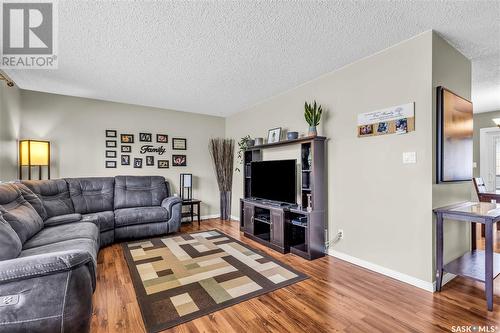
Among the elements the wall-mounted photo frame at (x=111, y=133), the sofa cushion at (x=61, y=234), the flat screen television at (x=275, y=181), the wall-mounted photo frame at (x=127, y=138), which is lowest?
the sofa cushion at (x=61, y=234)

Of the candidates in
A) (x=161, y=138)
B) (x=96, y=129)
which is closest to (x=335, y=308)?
(x=161, y=138)

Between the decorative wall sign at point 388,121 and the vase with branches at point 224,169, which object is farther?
the vase with branches at point 224,169

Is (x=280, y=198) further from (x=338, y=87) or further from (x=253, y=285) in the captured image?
(x=338, y=87)

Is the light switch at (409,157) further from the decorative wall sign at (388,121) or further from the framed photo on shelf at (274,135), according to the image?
the framed photo on shelf at (274,135)

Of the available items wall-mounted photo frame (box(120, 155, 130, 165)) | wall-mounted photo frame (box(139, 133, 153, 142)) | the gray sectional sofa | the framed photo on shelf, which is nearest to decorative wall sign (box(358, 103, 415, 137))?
the framed photo on shelf

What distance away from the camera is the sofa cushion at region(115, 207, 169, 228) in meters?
3.76

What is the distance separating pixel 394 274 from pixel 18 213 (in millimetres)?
3831

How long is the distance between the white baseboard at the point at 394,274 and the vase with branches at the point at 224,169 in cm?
290

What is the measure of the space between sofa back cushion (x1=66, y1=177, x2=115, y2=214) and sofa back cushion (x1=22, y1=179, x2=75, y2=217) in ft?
0.31

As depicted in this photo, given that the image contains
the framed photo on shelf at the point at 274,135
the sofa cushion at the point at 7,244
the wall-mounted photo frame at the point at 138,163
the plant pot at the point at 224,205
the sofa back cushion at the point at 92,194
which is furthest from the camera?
the plant pot at the point at 224,205

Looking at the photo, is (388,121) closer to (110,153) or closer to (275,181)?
(275,181)

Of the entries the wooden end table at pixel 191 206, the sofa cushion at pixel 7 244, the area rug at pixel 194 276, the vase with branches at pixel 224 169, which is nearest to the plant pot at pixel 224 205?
the vase with branches at pixel 224 169

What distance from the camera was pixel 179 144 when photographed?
533 cm

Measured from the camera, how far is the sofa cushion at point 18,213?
209cm
